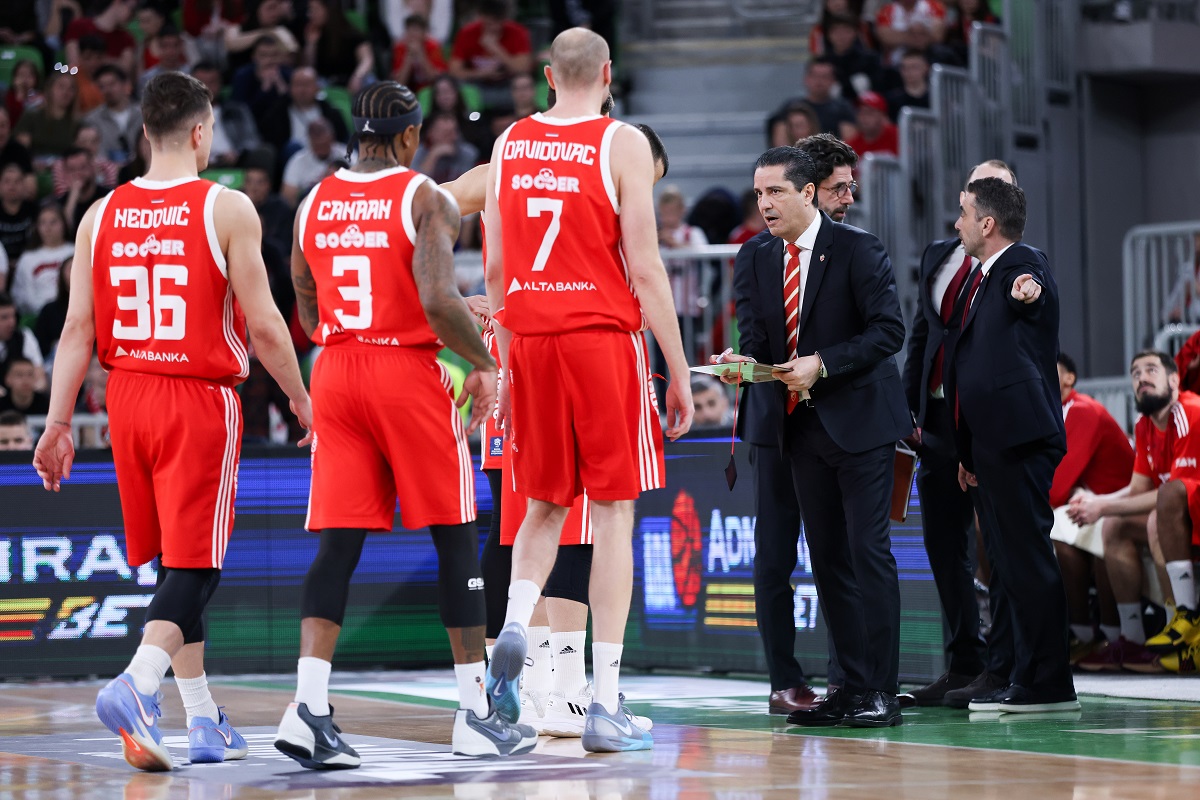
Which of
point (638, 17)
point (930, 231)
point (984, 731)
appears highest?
point (638, 17)

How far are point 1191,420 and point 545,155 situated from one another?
5.00m

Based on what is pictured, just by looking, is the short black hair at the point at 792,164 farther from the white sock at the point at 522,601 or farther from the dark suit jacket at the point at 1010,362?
the white sock at the point at 522,601

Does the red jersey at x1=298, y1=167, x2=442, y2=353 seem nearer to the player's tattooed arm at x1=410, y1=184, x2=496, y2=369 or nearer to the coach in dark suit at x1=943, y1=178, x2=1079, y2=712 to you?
the player's tattooed arm at x1=410, y1=184, x2=496, y2=369

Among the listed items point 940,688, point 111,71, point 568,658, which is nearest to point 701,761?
point 568,658

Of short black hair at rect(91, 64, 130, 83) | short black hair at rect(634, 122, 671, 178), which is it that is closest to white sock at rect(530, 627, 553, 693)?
short black hair at rect(634, 122, 671, 178)

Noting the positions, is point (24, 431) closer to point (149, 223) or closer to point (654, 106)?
point (149, 223)

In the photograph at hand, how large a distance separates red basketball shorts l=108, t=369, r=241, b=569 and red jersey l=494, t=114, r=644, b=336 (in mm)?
1082

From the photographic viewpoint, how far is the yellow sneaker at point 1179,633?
9078mm

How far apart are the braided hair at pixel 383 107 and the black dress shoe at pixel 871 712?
277 centimetres

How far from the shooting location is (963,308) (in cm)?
753

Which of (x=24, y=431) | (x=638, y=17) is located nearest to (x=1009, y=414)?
(x=24, y=431)

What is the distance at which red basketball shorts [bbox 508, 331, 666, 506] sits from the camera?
5.90 metres

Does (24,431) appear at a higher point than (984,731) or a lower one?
higher

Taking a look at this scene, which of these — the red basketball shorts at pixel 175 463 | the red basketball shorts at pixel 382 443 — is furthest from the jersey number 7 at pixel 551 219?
the red basketball shorts at pixel 175 463
